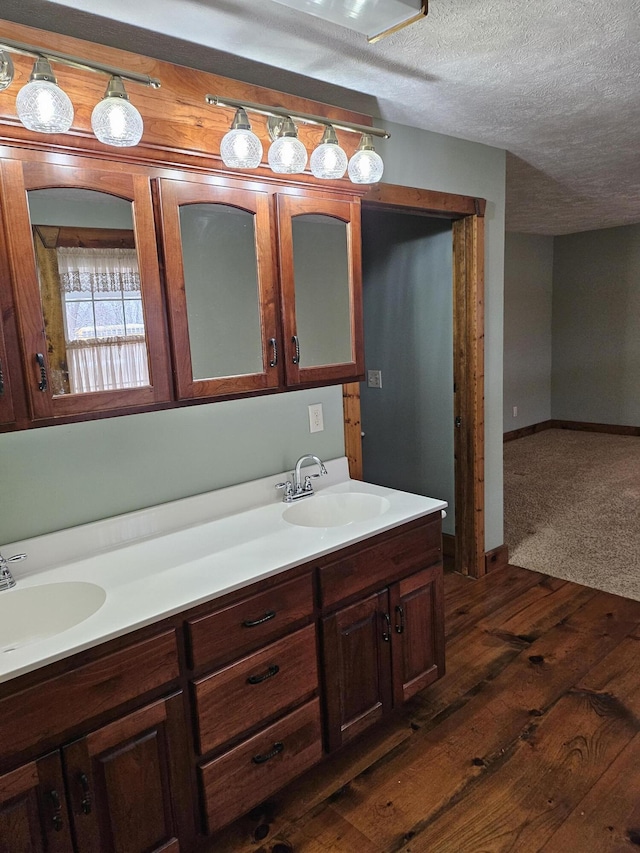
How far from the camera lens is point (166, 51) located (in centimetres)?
178

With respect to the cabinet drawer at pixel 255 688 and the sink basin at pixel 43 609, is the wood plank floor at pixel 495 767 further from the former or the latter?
the sink basin at pixel 43 609

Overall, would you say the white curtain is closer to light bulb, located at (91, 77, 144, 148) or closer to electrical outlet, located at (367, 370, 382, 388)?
light bulb, located at (91, 77, 144, 148)

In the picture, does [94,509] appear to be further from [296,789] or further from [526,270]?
[526,270]

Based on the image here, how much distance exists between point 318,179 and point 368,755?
2.02m

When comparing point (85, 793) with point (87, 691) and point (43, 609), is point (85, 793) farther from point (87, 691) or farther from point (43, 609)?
point (43, 609)

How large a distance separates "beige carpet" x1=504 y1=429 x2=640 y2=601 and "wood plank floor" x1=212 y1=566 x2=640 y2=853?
71cm

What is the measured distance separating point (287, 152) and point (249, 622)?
140 cm

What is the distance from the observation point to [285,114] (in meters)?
1.77

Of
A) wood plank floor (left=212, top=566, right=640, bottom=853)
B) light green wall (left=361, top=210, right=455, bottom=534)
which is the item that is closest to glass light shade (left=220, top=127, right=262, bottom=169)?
light green wall (left=361, top=210, right=455, bottom=534)

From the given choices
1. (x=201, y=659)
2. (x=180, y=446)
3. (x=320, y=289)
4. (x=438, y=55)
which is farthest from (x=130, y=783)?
(x=438, y=55)

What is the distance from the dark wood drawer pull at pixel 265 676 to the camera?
163cm

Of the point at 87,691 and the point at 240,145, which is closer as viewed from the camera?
the point at 87,691

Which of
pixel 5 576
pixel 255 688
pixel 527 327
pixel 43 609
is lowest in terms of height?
pixel 255 688

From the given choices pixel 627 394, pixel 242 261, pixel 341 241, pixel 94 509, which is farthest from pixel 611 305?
pixel 94 509
